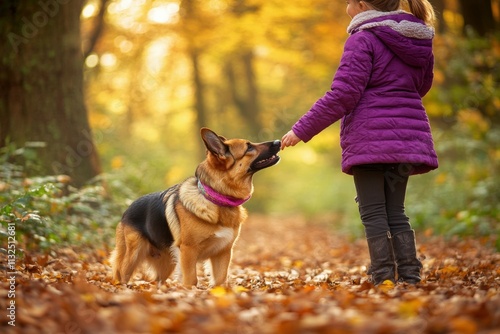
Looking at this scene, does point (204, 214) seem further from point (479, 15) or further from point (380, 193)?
point (479, 15)

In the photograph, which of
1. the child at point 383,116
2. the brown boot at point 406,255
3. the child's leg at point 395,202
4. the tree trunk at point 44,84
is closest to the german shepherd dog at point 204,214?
the child at point 383,116

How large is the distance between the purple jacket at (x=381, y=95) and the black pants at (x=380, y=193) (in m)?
0.15

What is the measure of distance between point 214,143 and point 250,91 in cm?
1719

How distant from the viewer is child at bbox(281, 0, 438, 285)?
4.39 meters

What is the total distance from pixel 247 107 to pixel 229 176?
17.0m

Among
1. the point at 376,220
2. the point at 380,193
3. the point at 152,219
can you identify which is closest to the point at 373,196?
the point at 380,193

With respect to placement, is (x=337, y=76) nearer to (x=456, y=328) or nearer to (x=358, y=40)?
(x=358, y=40)

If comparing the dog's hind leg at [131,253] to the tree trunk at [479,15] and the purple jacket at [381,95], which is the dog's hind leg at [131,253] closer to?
the purple jacket at [381,95]

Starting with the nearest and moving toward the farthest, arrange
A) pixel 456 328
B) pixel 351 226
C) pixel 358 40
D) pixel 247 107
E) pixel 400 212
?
pixel 456 328 → pixel 358 40 → pixel 400 212 → pixel 351 226 → pixel 247 107

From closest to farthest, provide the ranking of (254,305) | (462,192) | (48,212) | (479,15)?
(254,305)
(48,212)
(462,192)
(479,15)

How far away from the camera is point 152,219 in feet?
16.8

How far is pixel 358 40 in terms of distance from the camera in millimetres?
4422

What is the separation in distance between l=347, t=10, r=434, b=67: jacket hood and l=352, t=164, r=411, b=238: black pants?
88 centimetres

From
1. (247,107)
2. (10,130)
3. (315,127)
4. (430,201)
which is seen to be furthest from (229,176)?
(247,107)
